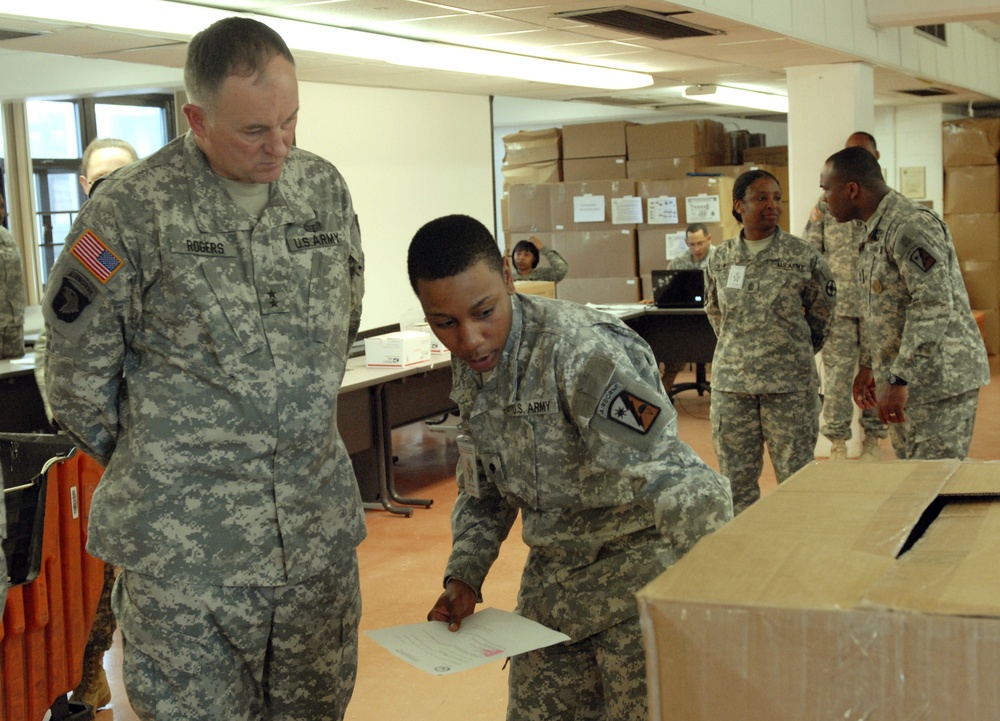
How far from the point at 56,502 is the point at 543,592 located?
1.53 metres

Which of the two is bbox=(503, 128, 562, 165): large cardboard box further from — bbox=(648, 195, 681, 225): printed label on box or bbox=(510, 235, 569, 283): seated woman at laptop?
bbox=(510, 235, 569, 283): seated woman at laptop

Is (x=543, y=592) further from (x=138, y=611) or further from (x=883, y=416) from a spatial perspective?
(x=883, y=416)

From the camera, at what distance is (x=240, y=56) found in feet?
5.35

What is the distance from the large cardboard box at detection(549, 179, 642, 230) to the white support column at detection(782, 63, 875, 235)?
347 centimetres

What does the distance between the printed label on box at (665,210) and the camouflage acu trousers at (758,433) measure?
5799 mm

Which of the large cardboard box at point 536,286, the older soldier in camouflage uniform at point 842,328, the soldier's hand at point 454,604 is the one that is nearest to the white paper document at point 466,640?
the soldier's hand at point 454,604

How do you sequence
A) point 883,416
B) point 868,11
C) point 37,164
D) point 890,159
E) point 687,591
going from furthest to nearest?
point 890,159 → point 37,164 → point 868,11 → point 883,416 → point 687,591

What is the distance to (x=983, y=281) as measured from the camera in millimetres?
10312

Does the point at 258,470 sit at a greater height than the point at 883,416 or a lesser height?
greater

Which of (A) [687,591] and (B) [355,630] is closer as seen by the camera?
(A) [687,591]

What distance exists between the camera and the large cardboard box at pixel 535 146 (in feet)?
35.0

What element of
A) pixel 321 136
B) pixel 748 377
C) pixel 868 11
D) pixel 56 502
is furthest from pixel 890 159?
pixel 56 502

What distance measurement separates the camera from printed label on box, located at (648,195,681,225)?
A: 10047mm

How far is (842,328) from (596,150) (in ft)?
16.1
